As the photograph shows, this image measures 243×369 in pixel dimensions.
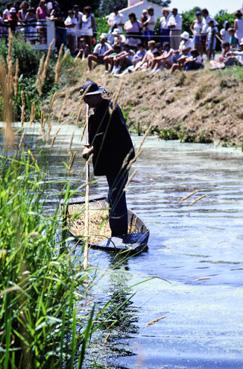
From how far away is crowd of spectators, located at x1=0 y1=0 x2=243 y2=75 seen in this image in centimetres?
3083

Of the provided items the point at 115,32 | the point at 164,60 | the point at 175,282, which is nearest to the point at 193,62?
the point at 164,60

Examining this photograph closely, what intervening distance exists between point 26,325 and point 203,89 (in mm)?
25483

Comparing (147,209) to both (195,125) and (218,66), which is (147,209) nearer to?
(195,125)

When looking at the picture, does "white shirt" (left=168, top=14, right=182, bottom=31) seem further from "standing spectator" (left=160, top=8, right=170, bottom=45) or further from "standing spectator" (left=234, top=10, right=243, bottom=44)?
"standing spectator" (left=234, top=10, right=243, bottom=44)

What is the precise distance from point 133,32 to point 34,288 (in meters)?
27.1

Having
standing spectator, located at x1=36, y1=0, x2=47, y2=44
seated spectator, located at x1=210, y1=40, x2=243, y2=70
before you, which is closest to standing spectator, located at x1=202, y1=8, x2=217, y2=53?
seated spectator, located at x1=210, y1=40, x2=243, y2=70

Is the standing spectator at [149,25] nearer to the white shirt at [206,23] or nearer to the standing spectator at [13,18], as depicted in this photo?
the white shirt at [206,23]

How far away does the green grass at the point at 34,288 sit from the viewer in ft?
20.0

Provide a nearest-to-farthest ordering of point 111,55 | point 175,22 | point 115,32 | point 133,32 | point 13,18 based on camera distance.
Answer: point 175,22
point 133,32
point 115,32
point 111,55
point 13,18

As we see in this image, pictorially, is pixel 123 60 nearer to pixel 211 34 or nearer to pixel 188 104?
pixel 188 104

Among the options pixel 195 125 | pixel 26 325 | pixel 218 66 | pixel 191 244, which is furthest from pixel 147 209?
pixel 218 66

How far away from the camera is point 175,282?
37.5ft

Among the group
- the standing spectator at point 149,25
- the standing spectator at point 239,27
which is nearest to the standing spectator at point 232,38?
the standing spectator at point 239,27

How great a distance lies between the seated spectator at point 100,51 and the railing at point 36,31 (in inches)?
109
